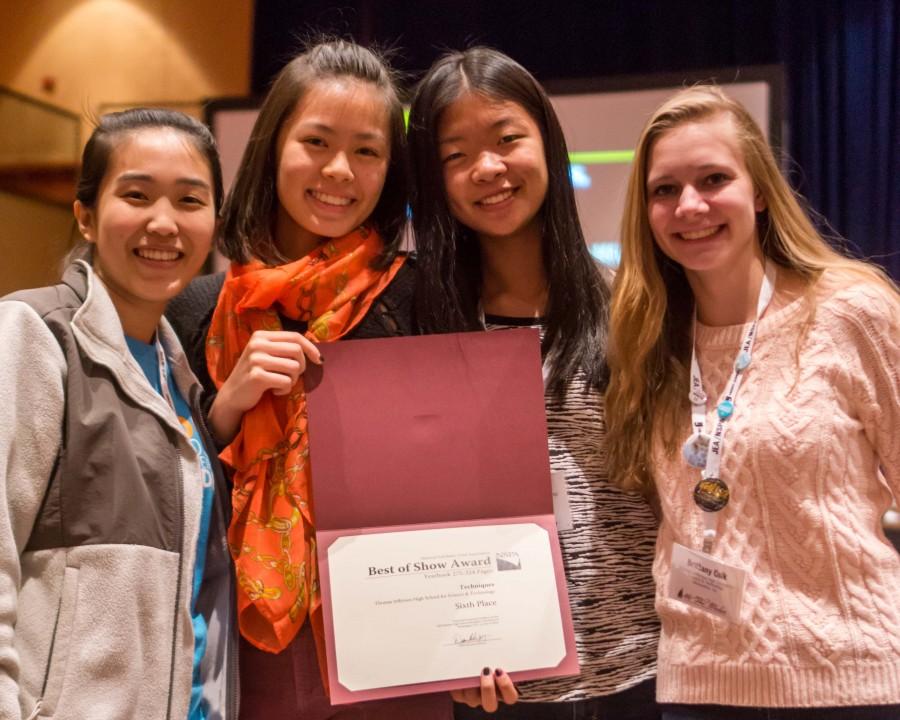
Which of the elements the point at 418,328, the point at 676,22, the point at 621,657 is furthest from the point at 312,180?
the point at 676,22

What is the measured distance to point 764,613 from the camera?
1.45 m

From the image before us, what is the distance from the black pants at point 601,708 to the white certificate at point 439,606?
241 mm

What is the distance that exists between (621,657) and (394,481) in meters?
0.56

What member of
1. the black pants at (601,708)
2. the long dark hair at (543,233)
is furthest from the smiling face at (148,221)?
the black pants at (601,708)

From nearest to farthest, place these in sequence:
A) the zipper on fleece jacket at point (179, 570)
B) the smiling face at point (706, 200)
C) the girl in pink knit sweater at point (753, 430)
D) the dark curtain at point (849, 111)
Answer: the zipper on fleece jacket at point (179, 570), the girl in pink knit sweater at point (753, 430), the smiling face at point (706, 200), the dark curtain at point (849, 111)

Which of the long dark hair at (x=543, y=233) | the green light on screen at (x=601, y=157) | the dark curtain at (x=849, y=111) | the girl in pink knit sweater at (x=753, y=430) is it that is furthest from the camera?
the green light on screen at (x=601, y=157)

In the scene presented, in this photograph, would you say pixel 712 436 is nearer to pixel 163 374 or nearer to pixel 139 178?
pixel 163 374

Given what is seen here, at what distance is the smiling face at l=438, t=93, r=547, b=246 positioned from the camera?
5.79ft

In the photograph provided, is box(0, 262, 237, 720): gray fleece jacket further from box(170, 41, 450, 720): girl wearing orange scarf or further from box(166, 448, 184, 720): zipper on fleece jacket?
box(170, 41, 450, 720): girl wearing orange scarf

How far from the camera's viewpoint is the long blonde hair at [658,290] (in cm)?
165

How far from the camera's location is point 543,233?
1.87 m

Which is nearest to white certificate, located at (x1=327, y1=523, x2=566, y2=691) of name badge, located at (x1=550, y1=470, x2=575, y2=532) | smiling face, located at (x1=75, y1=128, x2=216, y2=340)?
name badge, located at (x1=550, y1=470, x2=575, y2=532)

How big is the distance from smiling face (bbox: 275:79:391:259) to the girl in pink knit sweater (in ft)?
1.69
